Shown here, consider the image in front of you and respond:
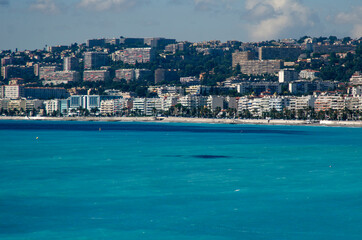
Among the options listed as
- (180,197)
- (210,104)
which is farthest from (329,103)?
(180,197)

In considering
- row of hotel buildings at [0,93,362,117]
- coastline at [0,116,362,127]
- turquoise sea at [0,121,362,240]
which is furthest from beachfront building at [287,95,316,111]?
turquoise sea at [0,121,362,240]

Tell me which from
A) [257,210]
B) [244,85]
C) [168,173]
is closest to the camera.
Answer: [257,210]

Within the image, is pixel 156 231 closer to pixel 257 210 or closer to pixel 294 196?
pixel 257 210

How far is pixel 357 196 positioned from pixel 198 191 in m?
6.81

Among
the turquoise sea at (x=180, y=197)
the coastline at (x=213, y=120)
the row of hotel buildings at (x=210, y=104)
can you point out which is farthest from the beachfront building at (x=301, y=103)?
the turquoise sea at (x=180, y=197)

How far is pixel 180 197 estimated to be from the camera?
101 ft

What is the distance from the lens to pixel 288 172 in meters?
40.1

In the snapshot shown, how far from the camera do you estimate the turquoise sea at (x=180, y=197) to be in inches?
988

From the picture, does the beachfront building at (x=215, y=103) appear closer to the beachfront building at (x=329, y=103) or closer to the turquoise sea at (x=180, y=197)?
the beachfront building at (x=329, y=103)

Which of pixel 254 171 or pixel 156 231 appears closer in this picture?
pixel 156 231

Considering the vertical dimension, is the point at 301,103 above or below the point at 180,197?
above

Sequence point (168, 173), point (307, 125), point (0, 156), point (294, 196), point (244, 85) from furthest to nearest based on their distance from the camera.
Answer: point (244, 85) < point (307, 125) < point (0, 156) < point (168, 173) < point (294, 196)

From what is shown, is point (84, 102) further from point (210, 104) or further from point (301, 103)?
point (301, 103)

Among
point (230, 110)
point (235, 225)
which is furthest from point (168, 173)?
point (230, 110)
